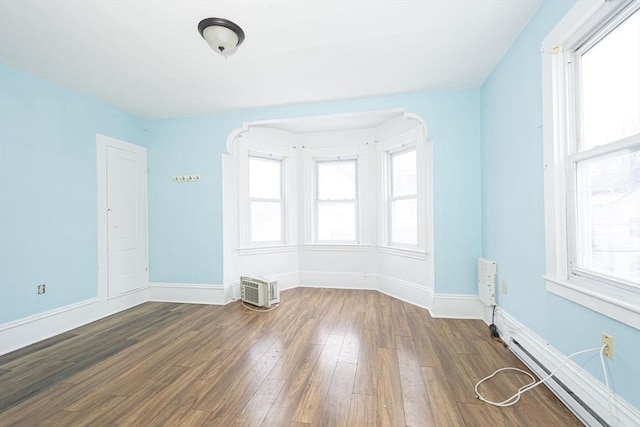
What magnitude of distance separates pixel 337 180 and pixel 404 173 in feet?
3.54

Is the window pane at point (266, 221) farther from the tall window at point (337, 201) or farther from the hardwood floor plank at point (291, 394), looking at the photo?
the hardwood floor plank at point (291, 394)

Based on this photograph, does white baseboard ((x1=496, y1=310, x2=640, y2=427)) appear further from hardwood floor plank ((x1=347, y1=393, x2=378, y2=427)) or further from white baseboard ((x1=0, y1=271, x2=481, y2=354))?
hardwood floor plank ((x1=347, y1=393, x2=378, y2=427))

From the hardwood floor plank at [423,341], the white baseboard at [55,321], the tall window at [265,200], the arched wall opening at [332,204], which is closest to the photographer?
the hardwood floor plank at [423,341]

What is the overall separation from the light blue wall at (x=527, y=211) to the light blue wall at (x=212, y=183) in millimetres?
330

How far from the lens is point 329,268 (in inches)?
175

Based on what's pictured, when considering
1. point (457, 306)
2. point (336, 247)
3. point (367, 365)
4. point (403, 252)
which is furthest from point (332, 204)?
point (367, 365)

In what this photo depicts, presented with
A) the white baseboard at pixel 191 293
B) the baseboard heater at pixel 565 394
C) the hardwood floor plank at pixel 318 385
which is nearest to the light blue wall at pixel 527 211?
the baseboard heater at pixel 565 394

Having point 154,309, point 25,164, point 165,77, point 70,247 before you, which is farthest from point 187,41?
point 154,309

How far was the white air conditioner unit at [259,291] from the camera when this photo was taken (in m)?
3.50

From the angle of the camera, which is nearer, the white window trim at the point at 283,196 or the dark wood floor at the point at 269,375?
the dark wood floor at the point at 269,375

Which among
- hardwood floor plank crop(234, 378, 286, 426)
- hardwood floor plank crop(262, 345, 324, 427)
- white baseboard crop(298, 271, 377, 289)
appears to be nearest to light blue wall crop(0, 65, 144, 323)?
hardwood floor plank crop(234, 378, 286, 426)

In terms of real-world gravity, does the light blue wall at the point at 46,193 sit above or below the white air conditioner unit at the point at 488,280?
above

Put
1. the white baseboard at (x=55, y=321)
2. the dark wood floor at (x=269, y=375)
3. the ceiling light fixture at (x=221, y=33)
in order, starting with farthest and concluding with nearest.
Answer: the white baseboard at (x=55, y=321), the ceiling light fixture at (x=221, y=33), the dark wood floor at (x=269, y=375)

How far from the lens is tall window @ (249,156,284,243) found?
4230 millimetres
